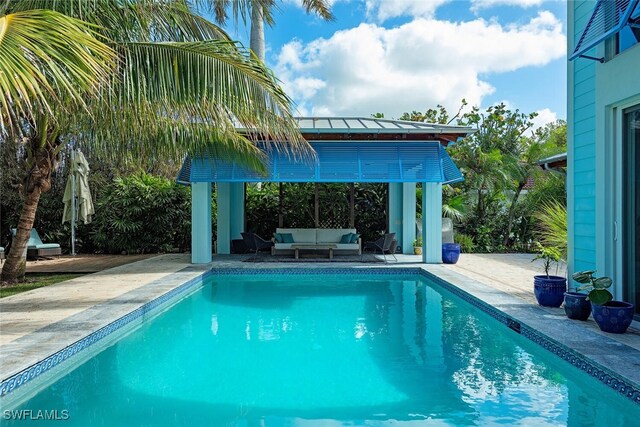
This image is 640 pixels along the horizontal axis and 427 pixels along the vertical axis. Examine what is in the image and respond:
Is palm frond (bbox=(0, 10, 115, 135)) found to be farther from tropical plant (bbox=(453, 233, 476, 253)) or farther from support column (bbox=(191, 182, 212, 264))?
tropical plant (bbox=(453, 233, 476, 253))

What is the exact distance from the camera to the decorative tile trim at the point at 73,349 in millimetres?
4503

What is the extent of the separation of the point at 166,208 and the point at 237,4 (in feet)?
29.2

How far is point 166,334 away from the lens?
23.7 feet

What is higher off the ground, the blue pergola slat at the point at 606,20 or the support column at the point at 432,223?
the blue pergola slat at the point at 606,20

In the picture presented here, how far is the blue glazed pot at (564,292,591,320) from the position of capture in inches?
259

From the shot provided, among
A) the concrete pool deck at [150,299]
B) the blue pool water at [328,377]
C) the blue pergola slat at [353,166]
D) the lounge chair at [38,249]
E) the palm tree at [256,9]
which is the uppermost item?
the palm tree at [256,9]

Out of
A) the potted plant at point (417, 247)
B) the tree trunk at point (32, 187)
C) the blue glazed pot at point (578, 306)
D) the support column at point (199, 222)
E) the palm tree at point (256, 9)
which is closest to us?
the blue glazed pot at point (578, 306)

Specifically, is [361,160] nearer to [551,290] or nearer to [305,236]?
[305,236]

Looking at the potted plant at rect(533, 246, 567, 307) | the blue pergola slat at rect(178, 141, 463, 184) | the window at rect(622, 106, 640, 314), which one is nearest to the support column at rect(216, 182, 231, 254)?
the blue pergola slat at rect(178, 141, 463, 184)

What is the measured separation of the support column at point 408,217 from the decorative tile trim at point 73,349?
10098 mm

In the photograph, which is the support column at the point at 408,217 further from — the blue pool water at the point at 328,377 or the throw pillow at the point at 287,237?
the blue pool water at the point at 328,377

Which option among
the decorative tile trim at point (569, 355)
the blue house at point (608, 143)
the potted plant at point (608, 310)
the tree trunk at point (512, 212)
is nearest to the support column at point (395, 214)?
the tree trunk at point (512, 212)

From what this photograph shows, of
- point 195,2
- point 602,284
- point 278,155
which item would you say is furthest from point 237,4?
point 602,284

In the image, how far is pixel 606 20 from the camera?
6.26m
